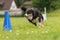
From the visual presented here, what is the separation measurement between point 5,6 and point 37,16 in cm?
4110

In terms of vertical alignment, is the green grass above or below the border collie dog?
A: below

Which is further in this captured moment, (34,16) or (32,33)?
(34,16)

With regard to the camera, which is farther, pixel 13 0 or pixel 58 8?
pixel 13 0

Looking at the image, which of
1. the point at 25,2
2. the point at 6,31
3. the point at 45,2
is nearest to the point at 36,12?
the point at 6,31

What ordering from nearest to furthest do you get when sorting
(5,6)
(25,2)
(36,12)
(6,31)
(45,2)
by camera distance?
(6,31) → (36,12) → (45,2) → (5,6) → (25,2)

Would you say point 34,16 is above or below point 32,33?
above

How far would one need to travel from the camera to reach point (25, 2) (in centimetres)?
5741

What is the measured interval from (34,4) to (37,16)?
115ft

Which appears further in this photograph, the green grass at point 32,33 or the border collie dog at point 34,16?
the border collie dog at point 34,16

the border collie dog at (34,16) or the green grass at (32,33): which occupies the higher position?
the border collie dog at (34,16)

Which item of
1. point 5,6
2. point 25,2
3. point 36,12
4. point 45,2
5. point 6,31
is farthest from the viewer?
point 25,2

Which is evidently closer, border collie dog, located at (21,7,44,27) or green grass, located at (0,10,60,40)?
green grass, located at (0,10,60,40)

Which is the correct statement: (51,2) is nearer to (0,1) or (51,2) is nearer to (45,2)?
(45,2)

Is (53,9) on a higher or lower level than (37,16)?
lower
